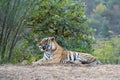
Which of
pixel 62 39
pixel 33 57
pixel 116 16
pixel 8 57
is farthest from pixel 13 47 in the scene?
pixel 116 16

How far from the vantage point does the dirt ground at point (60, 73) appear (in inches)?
232

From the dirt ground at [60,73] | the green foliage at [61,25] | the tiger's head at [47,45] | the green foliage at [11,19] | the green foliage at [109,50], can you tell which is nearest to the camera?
the dirt ground at [60,73]

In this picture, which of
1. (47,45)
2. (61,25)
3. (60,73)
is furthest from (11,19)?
(60,73)

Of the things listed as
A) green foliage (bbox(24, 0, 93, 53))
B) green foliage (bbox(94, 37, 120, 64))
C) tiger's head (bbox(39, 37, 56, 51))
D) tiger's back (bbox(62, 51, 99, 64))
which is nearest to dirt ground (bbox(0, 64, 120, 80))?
tiger's back (bbox(62, 51, 99, 64))

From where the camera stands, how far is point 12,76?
5965mm

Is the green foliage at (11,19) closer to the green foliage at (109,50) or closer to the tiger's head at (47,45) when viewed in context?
the tiger's head at (47,45)

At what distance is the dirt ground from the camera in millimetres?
5902

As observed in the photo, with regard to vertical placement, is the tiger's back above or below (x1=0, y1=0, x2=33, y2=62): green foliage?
below

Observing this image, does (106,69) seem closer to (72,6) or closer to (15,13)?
(15,13)

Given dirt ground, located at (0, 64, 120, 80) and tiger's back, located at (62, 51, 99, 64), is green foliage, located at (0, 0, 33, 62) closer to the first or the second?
tiger's back, located at (62, 51, 99, 64)

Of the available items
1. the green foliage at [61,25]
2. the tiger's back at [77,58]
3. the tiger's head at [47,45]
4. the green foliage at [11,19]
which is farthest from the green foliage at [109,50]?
the tiger's back at [77,58]

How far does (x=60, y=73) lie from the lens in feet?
20.4

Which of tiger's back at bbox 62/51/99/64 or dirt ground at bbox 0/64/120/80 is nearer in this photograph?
dirt ground at bbox 0/64/120/80

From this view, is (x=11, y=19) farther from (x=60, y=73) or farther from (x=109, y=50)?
(x=109, y=50)
